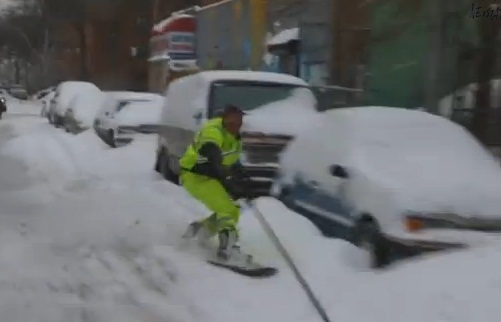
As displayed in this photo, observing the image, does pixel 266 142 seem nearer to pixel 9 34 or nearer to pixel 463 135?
pixel 463 135

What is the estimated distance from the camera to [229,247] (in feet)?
A: 28.5

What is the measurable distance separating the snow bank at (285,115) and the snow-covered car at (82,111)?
13.5m

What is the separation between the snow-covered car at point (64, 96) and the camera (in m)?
31.1

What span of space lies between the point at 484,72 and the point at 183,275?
1102 centimetres

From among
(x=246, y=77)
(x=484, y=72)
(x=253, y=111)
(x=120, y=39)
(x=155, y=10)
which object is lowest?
(x=253, y=111)

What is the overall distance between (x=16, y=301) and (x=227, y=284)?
63.9 inches

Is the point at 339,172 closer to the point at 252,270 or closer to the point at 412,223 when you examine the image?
the point at 412,223

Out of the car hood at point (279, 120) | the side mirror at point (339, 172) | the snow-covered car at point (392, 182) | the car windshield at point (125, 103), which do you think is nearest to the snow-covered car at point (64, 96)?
the car windshield at point (125, 103)

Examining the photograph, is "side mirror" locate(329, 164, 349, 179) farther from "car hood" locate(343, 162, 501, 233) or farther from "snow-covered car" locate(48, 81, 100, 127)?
"snow-covered car" locate(48, 81, 100, 127)

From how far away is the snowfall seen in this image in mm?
6660

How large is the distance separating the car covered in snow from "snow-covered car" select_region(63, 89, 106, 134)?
12450 mm

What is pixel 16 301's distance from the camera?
714cm

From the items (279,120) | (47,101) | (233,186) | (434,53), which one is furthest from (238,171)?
(47,101)

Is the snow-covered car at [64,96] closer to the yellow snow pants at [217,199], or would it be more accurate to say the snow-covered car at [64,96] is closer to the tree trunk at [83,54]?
→ the yellow snow pants at [217,199]
